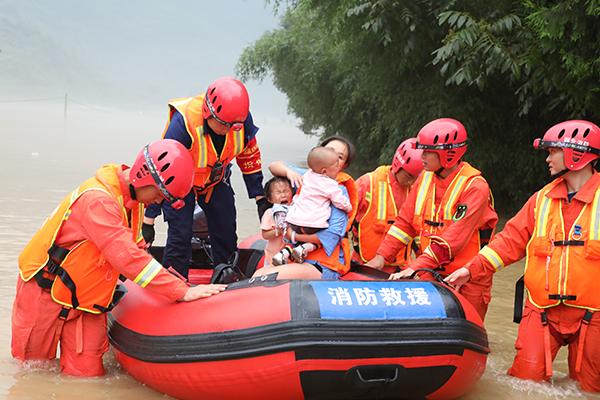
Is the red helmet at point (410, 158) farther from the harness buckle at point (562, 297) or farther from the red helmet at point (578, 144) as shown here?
the harness buckle at point (562, 297)

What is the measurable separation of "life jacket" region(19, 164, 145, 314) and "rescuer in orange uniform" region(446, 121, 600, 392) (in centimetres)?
191

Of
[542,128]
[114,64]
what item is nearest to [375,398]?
[542,128]

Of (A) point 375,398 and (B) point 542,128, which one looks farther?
(B) point 542,128

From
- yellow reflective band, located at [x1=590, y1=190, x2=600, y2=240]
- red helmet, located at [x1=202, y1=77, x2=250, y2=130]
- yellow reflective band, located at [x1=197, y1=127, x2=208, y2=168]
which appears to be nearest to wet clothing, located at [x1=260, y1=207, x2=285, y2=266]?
yellow reflective band, located at [x1=197, y1=127, x2=208, y2=168]

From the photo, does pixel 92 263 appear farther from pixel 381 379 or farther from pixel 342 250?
pixel 381 379

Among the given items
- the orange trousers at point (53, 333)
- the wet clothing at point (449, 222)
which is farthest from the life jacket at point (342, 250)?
the orange trousers at point (53, 333)

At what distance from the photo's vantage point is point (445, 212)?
4.82 meters

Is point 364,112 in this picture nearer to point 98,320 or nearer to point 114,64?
point 98,320

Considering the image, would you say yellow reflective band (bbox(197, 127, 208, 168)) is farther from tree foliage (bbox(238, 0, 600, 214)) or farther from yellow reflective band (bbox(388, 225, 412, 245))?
tree foliage (bbox(238, 0, 600, 214))

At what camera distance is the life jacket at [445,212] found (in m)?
4.79

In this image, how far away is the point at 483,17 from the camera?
9.80 m

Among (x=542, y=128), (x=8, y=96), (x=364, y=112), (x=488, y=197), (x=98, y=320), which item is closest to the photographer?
(x=98, y=320)

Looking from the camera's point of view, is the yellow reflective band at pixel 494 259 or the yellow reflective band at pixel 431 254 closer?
the yellow reflective band at pixel 494 259

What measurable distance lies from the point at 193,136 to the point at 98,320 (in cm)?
128
